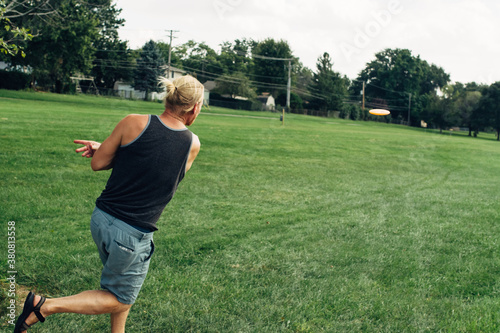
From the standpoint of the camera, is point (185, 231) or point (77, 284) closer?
point (77, 284)

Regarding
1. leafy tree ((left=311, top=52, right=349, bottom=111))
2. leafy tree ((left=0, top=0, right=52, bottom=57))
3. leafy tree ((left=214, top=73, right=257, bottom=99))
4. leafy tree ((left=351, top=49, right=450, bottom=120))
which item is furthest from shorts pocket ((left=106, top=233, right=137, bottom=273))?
leafy tree ((left=351, top=49, right=450, bottom=120))

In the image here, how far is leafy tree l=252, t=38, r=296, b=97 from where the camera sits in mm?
84688

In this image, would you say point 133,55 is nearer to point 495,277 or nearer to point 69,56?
point 69,56

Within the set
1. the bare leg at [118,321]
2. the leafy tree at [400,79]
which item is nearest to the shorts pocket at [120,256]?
the bare leg at [118,321]

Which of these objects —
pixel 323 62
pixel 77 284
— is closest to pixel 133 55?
pixel 323 62

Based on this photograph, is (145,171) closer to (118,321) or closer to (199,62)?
(118,321)

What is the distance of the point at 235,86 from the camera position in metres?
69.7

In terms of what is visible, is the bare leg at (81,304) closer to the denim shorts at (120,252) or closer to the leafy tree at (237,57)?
the denim shorts at (120,252)

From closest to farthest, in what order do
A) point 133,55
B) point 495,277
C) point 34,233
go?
point 495,277 < point 34,233 < point 133,55

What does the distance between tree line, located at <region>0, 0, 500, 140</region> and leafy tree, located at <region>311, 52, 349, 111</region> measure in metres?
0.17

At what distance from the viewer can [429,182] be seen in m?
12.6

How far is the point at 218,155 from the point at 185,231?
25.2 feet

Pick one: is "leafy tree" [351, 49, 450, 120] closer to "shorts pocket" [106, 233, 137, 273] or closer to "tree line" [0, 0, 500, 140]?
"tree line" [0, 0, 500, 140]

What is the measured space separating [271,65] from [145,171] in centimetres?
8445
